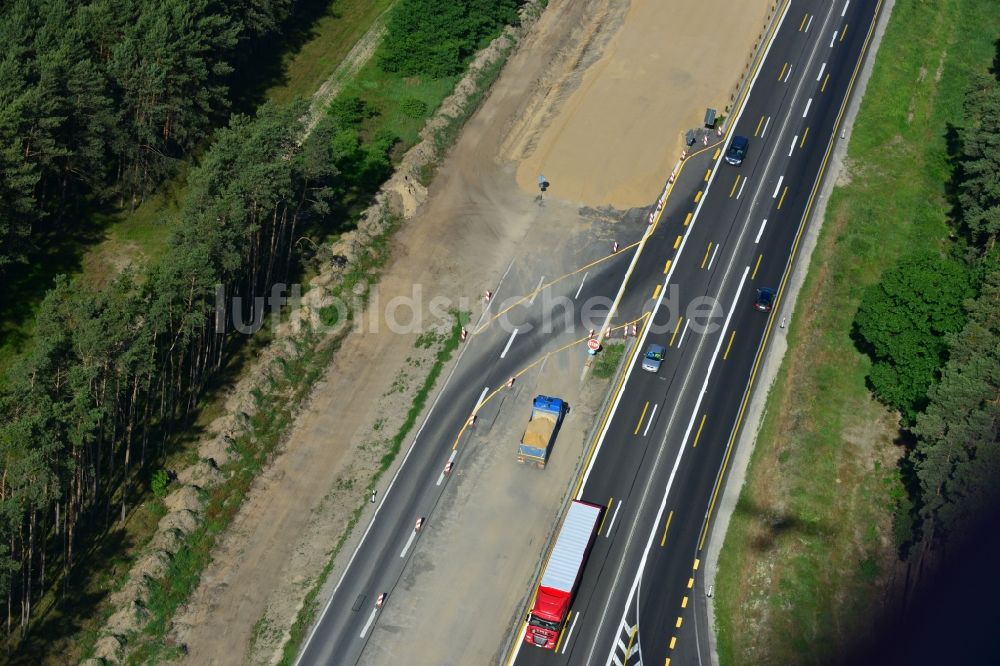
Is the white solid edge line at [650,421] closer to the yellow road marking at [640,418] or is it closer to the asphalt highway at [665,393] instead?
the asphalt highway at [665,393]

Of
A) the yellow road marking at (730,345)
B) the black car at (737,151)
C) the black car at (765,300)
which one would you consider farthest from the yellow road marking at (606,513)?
A: the black car at (737,151)

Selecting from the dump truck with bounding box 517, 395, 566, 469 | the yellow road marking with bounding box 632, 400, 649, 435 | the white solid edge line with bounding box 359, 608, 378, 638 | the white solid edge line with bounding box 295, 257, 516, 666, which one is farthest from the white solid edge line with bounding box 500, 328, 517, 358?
the white solid edge line with bounding box 359, 608, 378, 638

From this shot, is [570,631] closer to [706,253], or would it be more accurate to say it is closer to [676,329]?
[676,329]

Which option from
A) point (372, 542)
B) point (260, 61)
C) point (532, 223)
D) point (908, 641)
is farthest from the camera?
point (260, 61)

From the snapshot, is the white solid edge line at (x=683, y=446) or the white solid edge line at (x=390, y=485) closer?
the white solid edge line at (x=390, y=485)

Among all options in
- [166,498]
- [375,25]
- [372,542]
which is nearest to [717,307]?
[372,542]

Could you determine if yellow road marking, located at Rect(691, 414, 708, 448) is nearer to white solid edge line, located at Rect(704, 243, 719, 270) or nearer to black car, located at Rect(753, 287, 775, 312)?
black car, located at Rect(753, 287, 775, 312)

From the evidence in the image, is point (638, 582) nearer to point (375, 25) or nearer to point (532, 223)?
point (532, 223)
